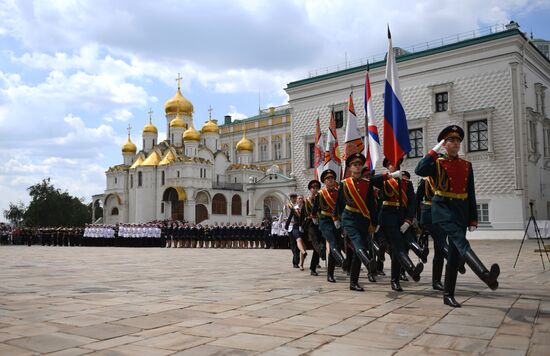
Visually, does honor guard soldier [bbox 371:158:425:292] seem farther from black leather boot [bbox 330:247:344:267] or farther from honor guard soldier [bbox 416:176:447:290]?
black leather boot [bbox 330:247:344:267]

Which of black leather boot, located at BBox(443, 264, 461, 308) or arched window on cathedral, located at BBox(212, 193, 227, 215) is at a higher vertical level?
arched window on cathedral, located at BBox(212, 193, 227, 215)

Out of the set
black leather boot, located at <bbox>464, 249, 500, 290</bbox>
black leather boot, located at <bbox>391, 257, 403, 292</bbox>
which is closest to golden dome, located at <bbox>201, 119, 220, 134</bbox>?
black leather boot, located at <bbox>391, 257, 403, 292</bbox>

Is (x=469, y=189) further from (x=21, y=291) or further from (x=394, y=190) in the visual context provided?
(x=21, y=291)

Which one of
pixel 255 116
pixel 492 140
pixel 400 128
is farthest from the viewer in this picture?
pixel 255 116

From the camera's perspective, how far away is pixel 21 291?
7.67 metres

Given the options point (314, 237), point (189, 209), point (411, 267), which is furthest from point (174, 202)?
point (411, 267)

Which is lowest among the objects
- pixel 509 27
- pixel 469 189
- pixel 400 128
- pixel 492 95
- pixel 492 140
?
pixel 469 189

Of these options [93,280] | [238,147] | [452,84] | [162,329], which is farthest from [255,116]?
[162,329]

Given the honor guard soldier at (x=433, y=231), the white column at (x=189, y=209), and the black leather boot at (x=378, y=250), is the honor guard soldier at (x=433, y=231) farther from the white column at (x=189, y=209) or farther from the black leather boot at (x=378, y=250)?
the white column at (x=189, y=209)

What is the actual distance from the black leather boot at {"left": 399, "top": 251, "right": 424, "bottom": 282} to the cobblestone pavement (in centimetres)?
28

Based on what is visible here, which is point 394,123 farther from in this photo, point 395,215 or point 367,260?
point 367,260

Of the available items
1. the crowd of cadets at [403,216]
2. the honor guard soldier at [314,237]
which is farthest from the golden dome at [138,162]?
the crowd of cadets at [403,216]

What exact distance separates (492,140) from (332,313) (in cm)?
2874

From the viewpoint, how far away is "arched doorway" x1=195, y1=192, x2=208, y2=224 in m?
53.1
